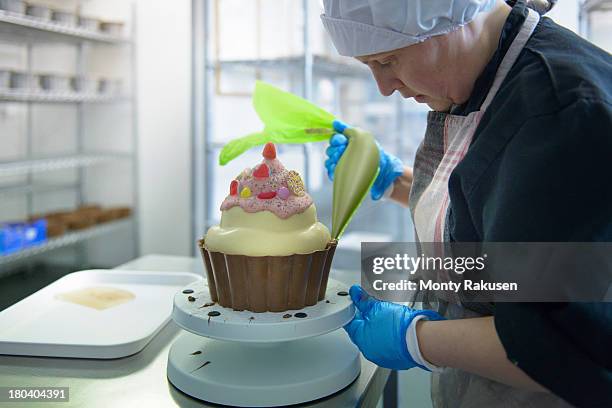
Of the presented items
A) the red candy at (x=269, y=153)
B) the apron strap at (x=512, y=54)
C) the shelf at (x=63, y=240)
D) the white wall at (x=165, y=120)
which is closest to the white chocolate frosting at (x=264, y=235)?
the red candy at (x=269, y=153)

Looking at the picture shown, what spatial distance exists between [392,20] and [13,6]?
2.70 meters

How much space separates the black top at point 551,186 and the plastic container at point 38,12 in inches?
115

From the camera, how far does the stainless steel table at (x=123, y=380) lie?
3.03ft

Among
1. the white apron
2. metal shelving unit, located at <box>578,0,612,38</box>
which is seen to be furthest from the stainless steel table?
metal shelving unit, located at <box>578,0,612,38</box>

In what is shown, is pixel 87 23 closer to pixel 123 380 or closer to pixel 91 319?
pixel 91 319

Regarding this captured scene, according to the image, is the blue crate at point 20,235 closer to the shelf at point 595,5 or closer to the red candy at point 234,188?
the red candy at point 234,188

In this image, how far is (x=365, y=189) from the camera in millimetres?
1138

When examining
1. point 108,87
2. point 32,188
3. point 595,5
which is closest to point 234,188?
point 595,5

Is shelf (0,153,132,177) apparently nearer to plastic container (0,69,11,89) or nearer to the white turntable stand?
plastic container (0,69,11,89)

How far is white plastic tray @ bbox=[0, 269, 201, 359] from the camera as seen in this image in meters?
1.06

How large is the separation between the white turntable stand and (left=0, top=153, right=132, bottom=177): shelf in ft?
7.97

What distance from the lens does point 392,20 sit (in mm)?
912

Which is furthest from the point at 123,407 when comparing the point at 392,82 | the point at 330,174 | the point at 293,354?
the point at 330,174

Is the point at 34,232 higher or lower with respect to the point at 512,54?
lower
